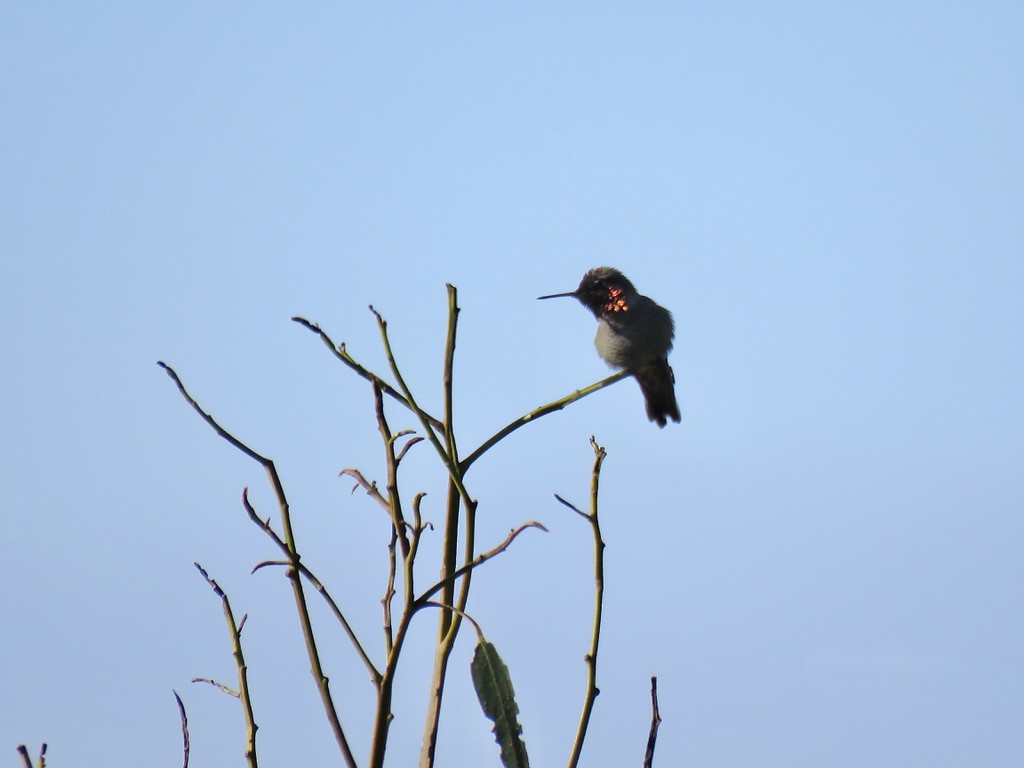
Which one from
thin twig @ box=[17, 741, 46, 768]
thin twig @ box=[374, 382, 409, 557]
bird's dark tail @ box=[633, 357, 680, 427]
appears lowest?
thin twig @ box=[17, 741, 46, 768]

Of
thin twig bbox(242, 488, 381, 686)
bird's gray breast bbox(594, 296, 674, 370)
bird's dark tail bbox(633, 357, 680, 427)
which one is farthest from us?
→ bird's dark tail bbox(633, 357, 680, 427)

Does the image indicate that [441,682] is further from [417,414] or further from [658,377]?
[658,377]

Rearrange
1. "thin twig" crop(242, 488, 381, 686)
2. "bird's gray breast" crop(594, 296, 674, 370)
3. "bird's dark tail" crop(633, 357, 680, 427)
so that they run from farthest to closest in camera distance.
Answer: "bird's dark tail" crop(633, 357, 680, 427) < "bird's gray breast" crop(594, 296, 674, 370) < "thin twig" crop(242, 488, 381, 686)

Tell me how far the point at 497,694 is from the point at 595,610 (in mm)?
276

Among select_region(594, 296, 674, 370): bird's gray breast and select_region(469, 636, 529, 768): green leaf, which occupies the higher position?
select_region(594, 296, 674, 370): bird's gray breast

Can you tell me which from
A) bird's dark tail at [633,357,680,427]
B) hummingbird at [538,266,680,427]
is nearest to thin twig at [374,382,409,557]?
hummingbird at [538,266,680,427]

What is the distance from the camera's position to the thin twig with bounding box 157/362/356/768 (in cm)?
144

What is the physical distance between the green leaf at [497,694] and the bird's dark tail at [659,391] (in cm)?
312

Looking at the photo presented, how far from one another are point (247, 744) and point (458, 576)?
426 millimetres

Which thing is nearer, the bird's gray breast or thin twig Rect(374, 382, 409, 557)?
thin twig Rect(374, 382, 409, 557)

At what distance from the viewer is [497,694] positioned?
190 cm

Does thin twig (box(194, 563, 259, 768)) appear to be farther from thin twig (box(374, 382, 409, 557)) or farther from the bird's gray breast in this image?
the bird's gray breast

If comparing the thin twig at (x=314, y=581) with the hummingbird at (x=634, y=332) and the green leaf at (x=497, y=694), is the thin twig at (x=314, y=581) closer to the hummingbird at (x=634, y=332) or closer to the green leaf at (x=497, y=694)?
the green leaf at (x=497, y=694)

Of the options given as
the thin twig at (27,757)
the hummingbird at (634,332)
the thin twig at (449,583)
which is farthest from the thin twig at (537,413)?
the hummingbird at (634,332)
